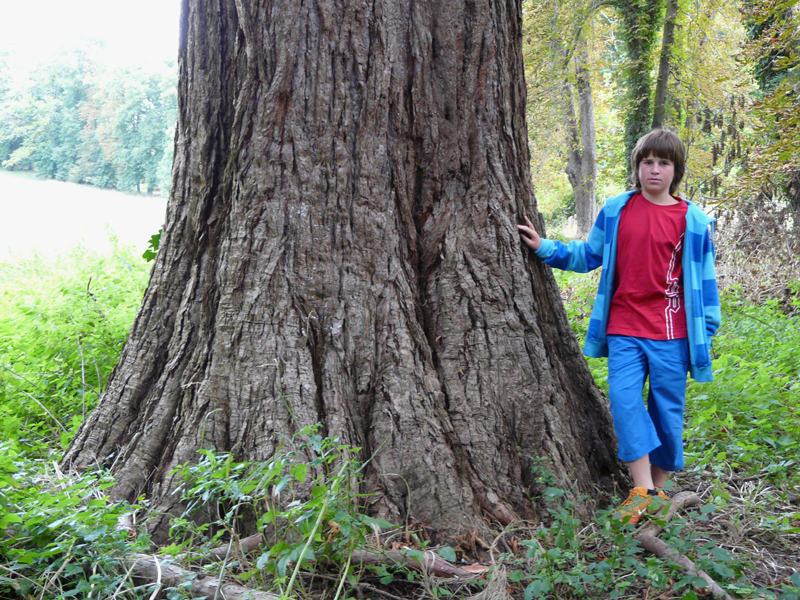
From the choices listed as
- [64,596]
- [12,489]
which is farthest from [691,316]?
[12,489]

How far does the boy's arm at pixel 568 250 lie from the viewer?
2.89 m

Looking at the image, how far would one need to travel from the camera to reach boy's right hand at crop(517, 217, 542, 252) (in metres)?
2.87

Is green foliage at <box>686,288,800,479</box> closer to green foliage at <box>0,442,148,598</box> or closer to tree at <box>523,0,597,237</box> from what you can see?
green foliage at <box>0,442,148,598</box>

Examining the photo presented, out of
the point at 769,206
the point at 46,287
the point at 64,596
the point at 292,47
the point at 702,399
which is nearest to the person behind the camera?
the point at 64,596

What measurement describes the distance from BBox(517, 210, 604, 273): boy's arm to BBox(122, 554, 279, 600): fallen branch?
2.02 metres

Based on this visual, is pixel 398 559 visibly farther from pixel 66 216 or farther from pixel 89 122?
pixel 89 122

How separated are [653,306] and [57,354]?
3.92 metres

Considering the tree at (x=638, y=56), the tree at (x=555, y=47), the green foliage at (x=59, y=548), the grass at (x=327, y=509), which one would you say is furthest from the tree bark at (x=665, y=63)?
the green foliage at (x=59, y=548)

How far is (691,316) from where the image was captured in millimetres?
2857

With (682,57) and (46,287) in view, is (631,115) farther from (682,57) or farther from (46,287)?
(46,287)

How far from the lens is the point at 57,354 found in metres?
3.95

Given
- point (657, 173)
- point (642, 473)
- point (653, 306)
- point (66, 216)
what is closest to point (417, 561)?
point (642, 473)

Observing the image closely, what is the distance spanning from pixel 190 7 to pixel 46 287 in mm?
4444

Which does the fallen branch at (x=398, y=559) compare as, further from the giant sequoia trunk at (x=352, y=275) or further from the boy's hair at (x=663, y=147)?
the boy's hair at (x=663, y=147)
